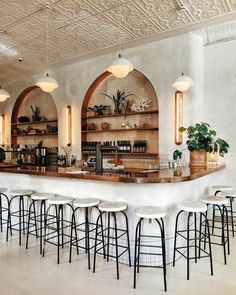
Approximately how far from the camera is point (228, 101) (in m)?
4.84

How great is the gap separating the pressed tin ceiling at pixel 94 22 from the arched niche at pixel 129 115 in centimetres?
76

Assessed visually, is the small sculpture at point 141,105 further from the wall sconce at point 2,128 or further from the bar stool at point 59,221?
the wall sconce at point 2,128

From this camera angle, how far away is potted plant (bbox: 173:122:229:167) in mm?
4242

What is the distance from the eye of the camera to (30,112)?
788 centimetres

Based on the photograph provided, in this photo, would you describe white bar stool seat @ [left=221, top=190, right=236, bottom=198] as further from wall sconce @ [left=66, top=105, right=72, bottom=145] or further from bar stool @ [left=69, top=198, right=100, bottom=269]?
wall sconce @ [left=66, top=105, right=72, bottom=145]

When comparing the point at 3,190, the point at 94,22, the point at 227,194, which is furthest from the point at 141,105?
the point at 3,190

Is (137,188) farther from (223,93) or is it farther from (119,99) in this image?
(119,99)

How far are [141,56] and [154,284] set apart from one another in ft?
13.8

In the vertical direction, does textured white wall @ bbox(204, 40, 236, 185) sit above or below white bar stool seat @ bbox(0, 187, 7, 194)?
above

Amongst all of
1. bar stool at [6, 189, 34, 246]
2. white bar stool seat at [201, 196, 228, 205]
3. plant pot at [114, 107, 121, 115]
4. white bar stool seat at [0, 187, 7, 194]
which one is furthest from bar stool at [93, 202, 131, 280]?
plant pot at [114, 107, 121, 115]

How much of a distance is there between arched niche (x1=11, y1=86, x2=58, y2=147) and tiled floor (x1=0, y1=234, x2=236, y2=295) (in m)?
4.46

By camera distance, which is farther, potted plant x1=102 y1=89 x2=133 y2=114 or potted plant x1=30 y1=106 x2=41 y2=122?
potted plant x1=30 y1=106 x2=41 y2=122

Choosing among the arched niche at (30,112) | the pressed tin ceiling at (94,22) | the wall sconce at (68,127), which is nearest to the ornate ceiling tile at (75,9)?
the pressed tin ceiling at (94,22)

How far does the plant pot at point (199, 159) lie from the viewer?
442cm
